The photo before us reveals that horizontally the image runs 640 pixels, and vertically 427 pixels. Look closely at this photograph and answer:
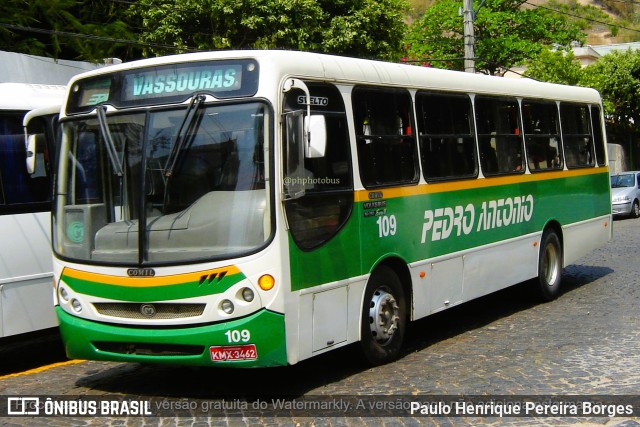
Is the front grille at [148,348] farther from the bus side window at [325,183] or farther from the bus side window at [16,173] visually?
the bus side window at [16,173]

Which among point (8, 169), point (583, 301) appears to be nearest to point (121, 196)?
point (8, 169)

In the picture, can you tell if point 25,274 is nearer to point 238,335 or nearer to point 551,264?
point 238,335

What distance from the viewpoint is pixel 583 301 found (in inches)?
466

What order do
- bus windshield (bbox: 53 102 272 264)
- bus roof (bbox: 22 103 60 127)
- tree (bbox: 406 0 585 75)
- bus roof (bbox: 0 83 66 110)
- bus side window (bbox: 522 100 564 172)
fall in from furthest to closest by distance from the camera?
tree (bbox: 406 0 585 75) < bus side window (bbox: 522 100 564 172) < bus roof (bbox: 0 83 66 110) < bus roof (bbox: 22 103 60 127) < bus windshield (bbox: 53 102 272 264)

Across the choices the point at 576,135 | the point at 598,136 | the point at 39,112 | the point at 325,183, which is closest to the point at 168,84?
the point at 325,183

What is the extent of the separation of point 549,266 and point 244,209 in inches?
267

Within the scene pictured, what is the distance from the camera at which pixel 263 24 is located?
Result: 2280 centimetres

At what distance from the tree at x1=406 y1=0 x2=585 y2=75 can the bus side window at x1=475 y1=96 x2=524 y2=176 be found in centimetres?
3204

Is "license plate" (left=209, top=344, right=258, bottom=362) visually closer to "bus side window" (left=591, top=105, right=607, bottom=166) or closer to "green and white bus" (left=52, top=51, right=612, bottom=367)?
"green and white bus" (left=52, top=51, right=612, bottom=367)

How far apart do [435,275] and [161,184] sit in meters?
3.46

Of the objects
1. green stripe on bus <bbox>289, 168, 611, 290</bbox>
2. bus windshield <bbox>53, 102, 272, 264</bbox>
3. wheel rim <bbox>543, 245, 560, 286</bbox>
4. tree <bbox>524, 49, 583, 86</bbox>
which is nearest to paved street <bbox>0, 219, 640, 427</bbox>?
green stripe on bus <bbox>289, 168, 611, 290</bbox>

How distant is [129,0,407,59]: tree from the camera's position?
22.8m

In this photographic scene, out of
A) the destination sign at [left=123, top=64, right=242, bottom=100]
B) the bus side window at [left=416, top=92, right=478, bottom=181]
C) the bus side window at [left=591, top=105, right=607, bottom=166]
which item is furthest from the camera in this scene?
the bus side window at [left=591, top=105, right=607, bottom=166]

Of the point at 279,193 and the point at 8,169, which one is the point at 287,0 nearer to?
the point at 8,169
